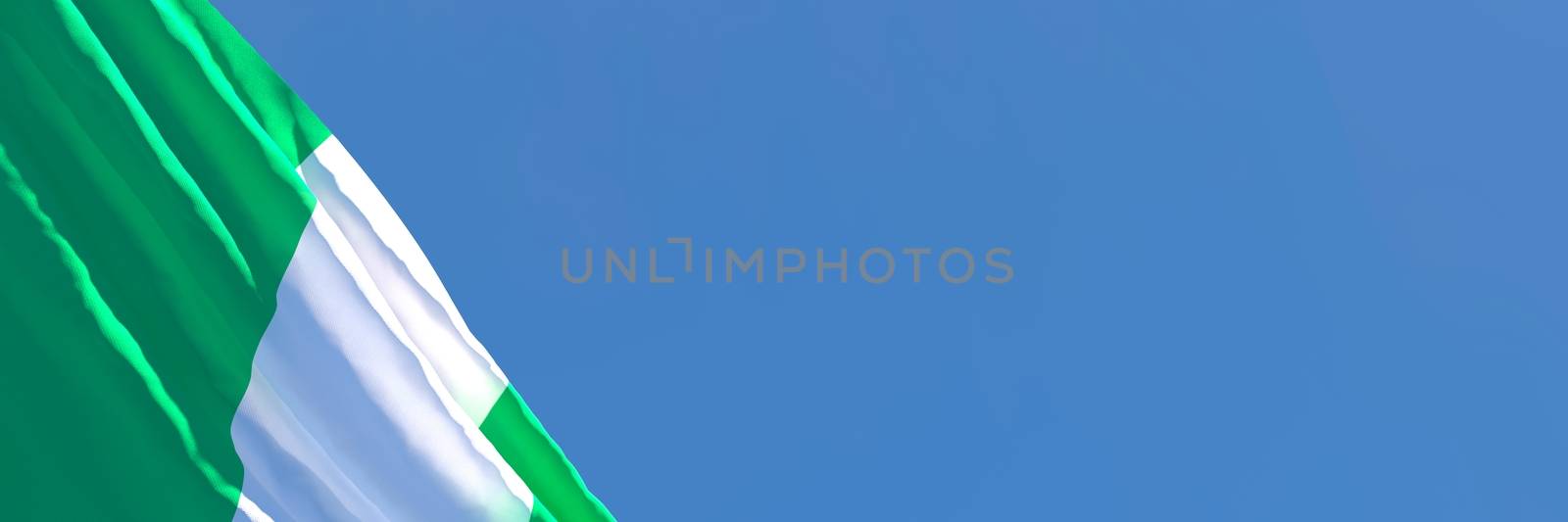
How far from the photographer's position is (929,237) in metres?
5.33

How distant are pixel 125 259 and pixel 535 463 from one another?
0.49m

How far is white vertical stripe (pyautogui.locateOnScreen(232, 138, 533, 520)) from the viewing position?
1577mm

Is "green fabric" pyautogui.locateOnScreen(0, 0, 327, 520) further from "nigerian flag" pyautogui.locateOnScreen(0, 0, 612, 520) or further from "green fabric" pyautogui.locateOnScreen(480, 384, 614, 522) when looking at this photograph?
"green fabric" pyautogui.locateOnScreen(480, 384, 614, 522)

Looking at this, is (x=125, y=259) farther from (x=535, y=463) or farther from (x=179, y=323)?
(x=535, y=463)

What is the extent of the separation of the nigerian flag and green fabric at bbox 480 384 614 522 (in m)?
0.07

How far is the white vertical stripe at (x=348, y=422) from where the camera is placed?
1.58 meters

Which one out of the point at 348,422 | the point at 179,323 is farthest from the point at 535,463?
the point at 179,323

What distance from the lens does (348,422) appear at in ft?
5.21

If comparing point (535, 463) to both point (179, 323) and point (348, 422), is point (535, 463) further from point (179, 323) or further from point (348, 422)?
point (179, 323)

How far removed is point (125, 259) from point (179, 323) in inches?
3.3

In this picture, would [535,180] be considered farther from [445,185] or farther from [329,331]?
[329,331]

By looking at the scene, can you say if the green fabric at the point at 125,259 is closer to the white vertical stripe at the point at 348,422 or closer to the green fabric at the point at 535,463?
the white vertical stripe at the point at 348,422

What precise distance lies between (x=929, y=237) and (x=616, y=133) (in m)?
1.12

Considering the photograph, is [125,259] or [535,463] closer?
[125,259]
